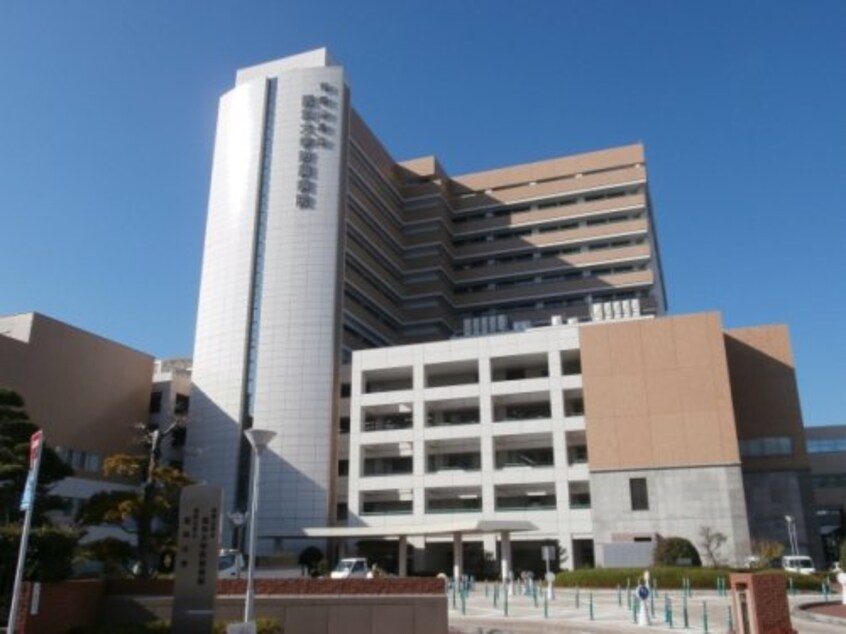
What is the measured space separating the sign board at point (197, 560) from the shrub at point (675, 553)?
38.2 meters

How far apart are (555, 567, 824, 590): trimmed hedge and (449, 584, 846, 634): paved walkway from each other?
113 inches

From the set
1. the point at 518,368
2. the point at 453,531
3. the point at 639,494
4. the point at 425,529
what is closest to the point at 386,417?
the point at 518,368

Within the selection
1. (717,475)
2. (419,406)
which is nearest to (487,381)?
(419,406)

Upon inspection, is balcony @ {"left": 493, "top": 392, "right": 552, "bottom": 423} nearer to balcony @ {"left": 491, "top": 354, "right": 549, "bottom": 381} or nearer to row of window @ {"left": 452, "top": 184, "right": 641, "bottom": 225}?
balcony @ {"left": 491, "top": 354, "right": 549, "bottom": 381}

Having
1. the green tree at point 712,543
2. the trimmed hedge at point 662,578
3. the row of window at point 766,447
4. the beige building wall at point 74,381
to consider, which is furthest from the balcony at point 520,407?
the beige building wall at point 74,381

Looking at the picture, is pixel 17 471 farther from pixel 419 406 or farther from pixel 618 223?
pixel 618 223

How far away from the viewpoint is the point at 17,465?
3462 cm

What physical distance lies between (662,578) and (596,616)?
52.8 feet

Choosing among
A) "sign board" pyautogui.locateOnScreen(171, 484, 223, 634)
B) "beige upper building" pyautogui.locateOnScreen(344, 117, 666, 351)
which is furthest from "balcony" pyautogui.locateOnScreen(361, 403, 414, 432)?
"sign board" pyautogui.locateOnScreen(171, 484, 223, 634)

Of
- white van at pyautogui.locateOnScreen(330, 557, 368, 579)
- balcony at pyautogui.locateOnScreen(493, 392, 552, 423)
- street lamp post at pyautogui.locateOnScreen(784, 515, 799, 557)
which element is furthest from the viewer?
balcony at pyautogui.locateOnScreen(493, 392, 552, 423)

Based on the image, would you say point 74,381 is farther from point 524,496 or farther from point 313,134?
point 524,496

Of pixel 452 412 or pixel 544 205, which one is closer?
pixel 452 412

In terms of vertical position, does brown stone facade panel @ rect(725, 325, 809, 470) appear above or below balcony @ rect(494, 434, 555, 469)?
above

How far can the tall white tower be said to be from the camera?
6675 cm
